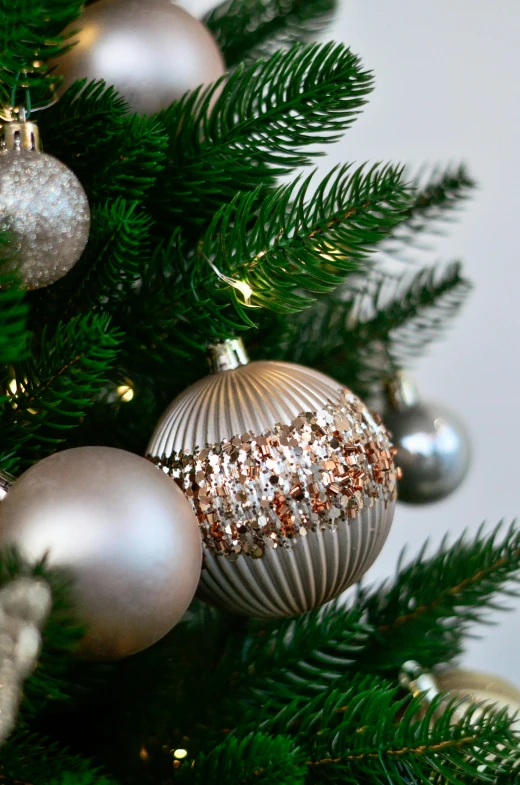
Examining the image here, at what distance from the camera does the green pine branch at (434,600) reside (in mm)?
347

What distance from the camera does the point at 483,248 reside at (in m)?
0.83

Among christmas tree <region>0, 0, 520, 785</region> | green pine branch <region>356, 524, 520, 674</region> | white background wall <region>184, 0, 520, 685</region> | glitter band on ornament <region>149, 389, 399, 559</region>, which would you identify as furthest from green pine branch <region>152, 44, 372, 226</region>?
white background wall <region>184, 0, 520, 685</region>

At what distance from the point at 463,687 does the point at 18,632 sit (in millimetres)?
256

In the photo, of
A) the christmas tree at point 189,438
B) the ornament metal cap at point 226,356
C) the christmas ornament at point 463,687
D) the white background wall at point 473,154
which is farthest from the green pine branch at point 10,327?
the white background wall at point 473,154

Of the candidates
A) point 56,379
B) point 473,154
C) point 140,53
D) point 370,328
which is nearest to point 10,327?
point 56,379

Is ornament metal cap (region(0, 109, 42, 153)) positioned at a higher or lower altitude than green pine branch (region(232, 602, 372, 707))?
higher

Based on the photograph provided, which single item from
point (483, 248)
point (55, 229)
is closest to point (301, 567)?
point (55, 229)

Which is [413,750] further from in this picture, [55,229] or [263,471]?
[55,229]

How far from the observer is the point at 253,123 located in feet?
0.96

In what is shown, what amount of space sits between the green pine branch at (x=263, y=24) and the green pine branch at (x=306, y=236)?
185mm

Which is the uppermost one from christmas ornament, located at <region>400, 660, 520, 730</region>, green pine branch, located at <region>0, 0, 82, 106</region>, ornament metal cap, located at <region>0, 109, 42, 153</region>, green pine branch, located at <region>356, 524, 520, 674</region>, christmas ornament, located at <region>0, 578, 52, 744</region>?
green pine branch, located at <region>0, 0, 82, 106</region>

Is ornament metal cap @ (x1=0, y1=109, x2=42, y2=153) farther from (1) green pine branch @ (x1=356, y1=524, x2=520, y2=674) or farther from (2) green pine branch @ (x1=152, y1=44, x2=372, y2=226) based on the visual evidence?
(1) green pine branch @ (x1=356, y1=524, x2=520, y2=674)

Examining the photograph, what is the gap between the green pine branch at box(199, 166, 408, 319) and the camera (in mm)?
271

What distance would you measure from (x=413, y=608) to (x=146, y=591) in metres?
0.20
